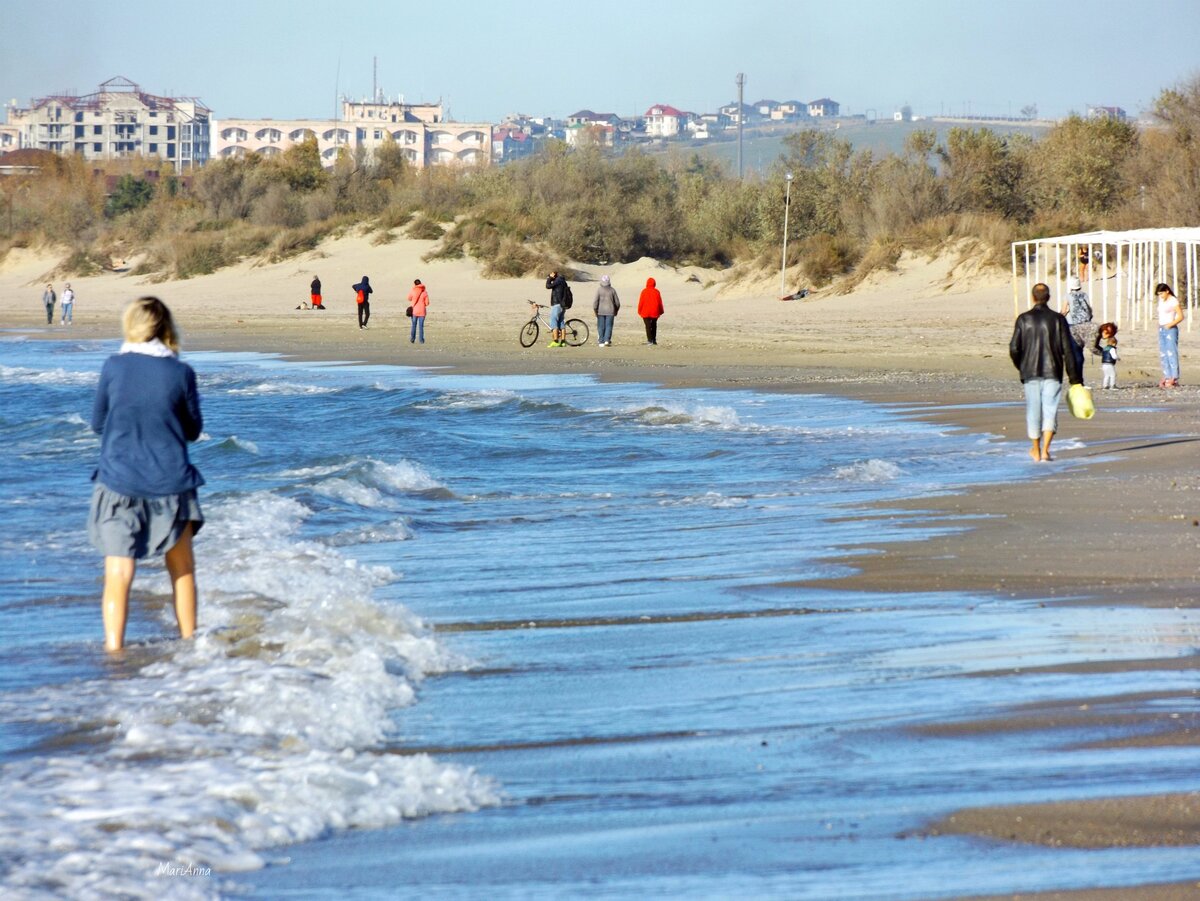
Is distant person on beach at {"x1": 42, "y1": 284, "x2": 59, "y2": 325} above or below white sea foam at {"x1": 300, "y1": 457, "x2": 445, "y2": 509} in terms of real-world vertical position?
above

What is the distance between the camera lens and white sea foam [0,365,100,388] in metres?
26.3

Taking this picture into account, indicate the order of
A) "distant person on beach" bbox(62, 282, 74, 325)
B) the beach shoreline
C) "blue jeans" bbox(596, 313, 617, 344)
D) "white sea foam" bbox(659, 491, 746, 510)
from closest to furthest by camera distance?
the beach shoreline → "white sea foam" bbox(659, 491, 746, 510) → "blue jeans" bbox(596, 313, 617, 344) → "distant person on beach" bbox(62, 282, 74, 325)

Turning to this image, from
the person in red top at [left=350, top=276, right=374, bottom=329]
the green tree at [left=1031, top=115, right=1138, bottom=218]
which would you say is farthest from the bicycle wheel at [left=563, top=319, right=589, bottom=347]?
the green tree at [left=1031, top=115, right=1138, bottom=218]

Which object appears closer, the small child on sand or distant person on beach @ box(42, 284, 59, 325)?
the small child on sand

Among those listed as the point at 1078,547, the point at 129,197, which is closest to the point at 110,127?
the point at 129,197

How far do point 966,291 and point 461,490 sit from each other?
31.1m

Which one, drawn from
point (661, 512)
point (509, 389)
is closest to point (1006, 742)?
point (661, 512)

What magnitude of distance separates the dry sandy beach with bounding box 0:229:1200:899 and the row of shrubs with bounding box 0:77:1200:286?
5.76 feet

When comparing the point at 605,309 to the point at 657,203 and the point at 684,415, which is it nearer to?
the point at 684,415

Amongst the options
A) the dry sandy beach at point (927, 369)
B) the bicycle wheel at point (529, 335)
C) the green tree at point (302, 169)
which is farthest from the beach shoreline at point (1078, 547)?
the green tree at point (302, 169)

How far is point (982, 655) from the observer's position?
239 inches

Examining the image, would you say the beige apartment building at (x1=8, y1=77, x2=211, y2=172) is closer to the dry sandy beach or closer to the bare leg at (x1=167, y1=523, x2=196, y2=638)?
the dry sandy beach

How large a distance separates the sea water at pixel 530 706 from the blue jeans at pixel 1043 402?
1.21 m

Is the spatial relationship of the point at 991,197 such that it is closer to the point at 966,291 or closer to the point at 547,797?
the point at 966,291
